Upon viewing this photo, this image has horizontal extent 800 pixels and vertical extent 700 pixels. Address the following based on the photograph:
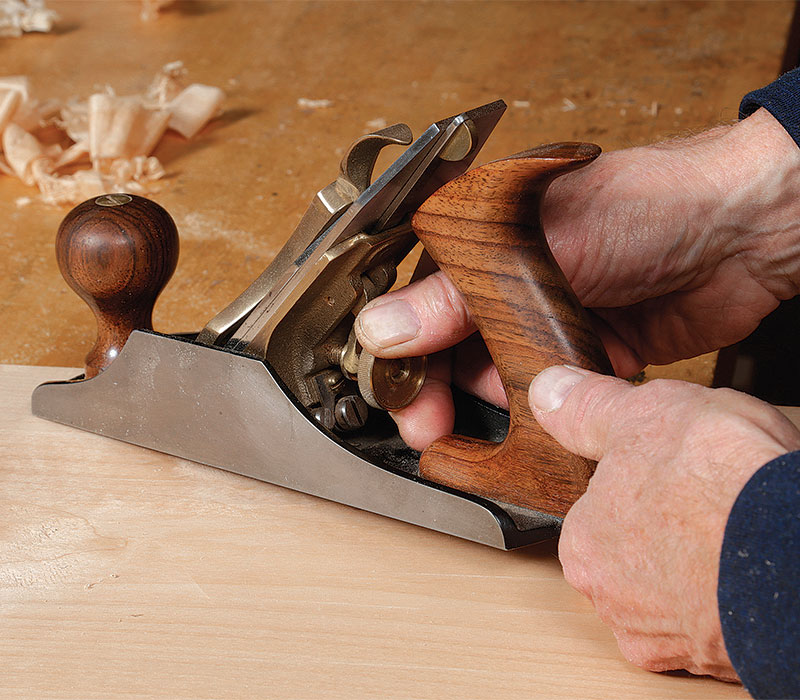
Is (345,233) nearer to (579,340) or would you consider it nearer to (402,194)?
(402,194)

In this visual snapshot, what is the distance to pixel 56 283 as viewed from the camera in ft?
6.40

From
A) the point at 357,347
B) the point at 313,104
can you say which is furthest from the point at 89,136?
the point at 357,347

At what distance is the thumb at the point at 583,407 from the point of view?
2.96 feet

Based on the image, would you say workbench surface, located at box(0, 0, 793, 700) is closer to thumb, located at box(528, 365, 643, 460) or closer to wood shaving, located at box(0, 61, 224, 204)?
wood shaving, located at box(0, 61, 224, 204)

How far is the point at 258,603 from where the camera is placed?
1002 millimetres

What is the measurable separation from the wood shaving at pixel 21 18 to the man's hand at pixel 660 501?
275cm

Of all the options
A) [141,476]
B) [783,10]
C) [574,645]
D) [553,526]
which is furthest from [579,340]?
[783,10]

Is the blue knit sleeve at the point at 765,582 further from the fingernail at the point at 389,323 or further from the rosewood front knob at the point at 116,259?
the rosewood front knob at the point at 116,259

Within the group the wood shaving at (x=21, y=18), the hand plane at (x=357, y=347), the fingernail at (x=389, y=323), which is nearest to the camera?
the hand plane at (x=357, y=347)

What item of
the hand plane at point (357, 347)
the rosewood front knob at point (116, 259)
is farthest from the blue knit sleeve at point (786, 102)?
the rosewood front knob at point (116, 259)

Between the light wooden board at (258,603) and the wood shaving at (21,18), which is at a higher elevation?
the wood shaving at (21,18)

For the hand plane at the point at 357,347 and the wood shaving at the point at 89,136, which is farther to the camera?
the wood shaving at the point at 89,136

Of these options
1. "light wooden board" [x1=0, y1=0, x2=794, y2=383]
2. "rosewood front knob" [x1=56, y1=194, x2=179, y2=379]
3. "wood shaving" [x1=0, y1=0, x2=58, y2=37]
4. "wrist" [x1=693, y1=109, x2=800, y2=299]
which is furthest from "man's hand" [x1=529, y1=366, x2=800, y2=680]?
"wood shaving" [x1=0, y1=0, x2=58, y2=37]

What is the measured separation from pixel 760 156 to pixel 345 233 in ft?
1.88
